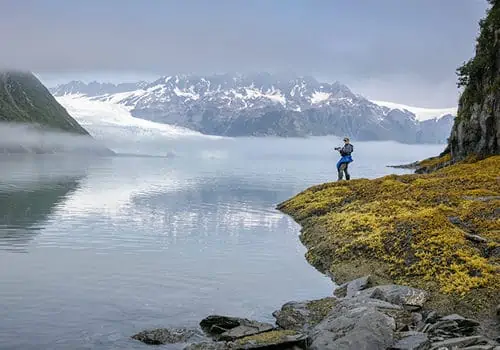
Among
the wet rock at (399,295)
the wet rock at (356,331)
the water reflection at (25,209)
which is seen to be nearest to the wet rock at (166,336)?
the wet rock at (356,331)

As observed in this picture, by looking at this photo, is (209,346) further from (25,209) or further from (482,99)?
(482,99)

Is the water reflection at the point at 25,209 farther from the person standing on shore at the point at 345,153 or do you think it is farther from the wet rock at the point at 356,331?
the person standing on shore at the point at 345,153

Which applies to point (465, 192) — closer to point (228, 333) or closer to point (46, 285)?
point (228, 333)

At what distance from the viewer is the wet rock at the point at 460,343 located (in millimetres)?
15156

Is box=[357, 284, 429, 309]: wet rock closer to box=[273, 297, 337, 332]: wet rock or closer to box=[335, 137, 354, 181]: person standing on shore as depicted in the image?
box=[273, 297, 337, 332]: wet rock

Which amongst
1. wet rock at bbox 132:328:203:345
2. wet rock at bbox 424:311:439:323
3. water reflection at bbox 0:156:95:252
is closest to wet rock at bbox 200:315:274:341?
wet rock at bbox 132:328:203:345

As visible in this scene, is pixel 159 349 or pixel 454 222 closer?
pixel 159 349

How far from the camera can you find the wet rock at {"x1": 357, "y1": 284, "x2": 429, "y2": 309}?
20.3m

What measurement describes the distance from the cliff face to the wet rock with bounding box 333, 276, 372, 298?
131ft

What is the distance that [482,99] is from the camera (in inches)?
2510

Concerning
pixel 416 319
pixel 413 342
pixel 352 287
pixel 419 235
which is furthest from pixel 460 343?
pixel 419 235

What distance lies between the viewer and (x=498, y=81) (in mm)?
60281

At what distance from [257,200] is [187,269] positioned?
Answer: 38.8m

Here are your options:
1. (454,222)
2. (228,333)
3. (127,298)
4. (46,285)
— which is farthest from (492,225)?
(46,285)
